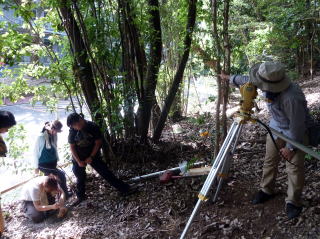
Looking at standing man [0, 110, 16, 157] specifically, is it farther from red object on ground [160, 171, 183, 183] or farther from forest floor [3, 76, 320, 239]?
red object on ground [160, 171, 183, 183]

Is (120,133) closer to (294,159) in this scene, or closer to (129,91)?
(129,91)

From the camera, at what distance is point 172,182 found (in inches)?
190

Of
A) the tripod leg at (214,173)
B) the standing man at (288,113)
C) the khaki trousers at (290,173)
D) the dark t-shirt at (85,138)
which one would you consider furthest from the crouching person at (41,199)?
the standing man at (288,113)

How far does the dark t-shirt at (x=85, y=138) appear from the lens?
4.83m

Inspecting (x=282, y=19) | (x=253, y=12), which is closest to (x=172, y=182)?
(x=282, y=19)

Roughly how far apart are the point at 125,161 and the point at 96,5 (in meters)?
2.99

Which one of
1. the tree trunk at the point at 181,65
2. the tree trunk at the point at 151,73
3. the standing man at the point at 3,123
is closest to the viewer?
the standing man at the point at 3,123

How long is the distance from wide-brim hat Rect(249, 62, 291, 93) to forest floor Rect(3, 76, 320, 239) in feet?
4.62

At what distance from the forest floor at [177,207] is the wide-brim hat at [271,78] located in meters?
1.41

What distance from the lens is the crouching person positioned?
4875mm

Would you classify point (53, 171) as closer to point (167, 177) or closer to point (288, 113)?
point (167, 177)

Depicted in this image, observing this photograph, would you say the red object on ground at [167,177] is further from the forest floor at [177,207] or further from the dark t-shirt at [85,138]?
the dark t-shirt at [85,138]

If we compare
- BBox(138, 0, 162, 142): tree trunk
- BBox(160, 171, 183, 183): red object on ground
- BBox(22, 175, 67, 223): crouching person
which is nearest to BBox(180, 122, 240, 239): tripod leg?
BBox(160, 171, 183, 183): red object on ground

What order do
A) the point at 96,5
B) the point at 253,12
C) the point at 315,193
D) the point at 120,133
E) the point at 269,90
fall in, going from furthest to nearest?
1. the point at 253,12
2. the point at 120,133
3. the point at 96,5
4. the point at 315,193
5. the point at 269,90
